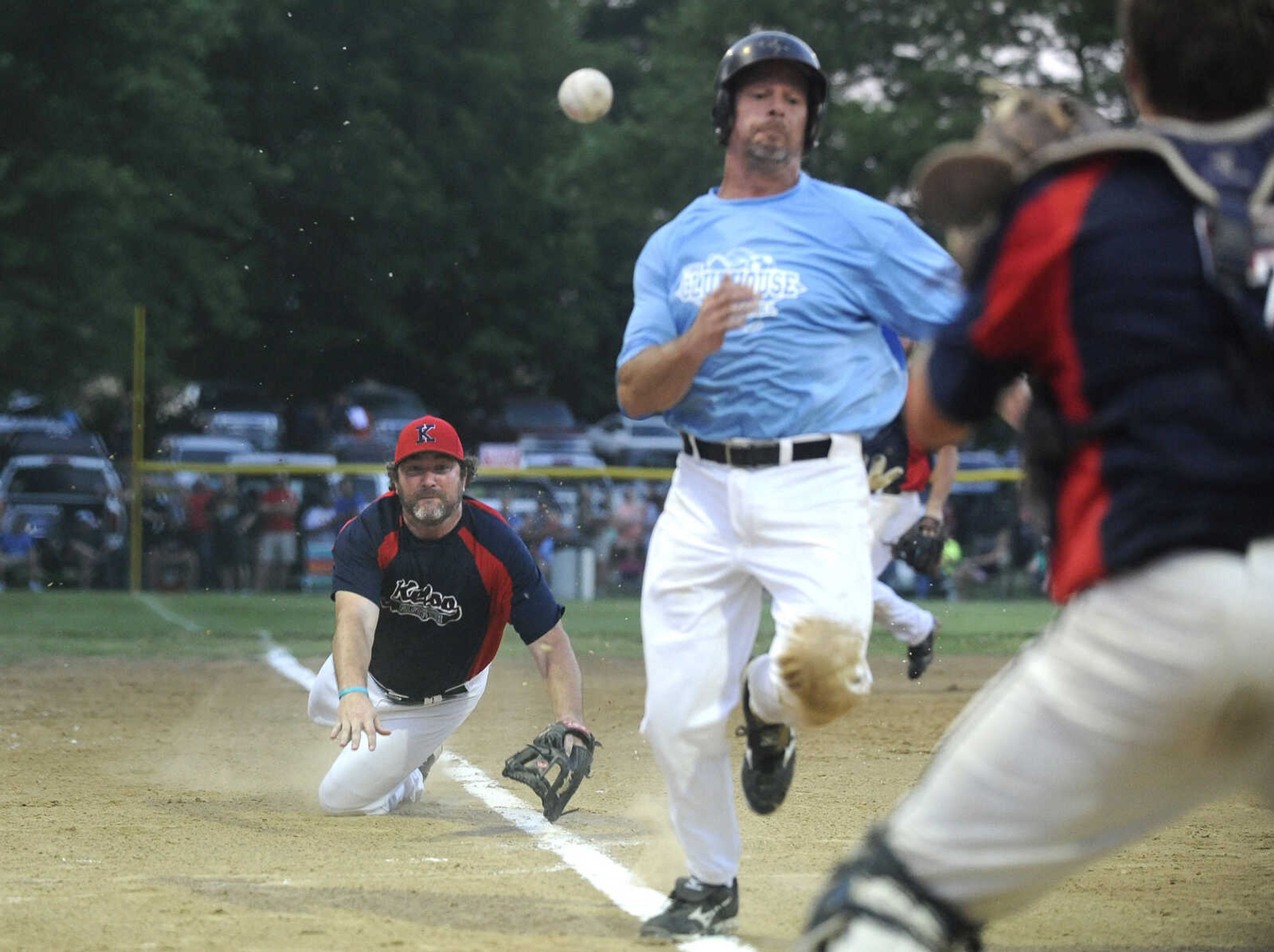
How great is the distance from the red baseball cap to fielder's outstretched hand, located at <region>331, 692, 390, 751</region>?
3.52ft

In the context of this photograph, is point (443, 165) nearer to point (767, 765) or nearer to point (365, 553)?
point (365, 553)

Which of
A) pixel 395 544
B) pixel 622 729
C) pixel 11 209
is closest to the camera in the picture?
pixel 395 544

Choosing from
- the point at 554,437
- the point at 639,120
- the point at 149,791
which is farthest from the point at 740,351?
the point at 639,120

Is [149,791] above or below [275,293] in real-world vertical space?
below

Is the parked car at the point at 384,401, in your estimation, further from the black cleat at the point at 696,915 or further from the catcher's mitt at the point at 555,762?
the black cleat at the point at 696,915

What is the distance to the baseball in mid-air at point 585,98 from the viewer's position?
13.9 m

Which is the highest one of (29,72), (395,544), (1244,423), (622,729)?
(29,72)

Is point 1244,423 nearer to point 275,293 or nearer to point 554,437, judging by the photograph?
point 554,437

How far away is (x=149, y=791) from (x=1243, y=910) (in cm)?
465

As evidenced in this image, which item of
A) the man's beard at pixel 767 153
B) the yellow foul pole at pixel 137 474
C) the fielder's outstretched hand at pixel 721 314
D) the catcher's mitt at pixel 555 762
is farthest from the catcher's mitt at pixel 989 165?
the yellow foul pole at pixel 137 474

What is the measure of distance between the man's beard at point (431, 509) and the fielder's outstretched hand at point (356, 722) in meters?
0.90

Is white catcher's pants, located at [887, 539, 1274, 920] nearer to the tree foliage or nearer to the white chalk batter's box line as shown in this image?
the white chalk batter's box line

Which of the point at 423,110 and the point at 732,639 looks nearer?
the point at 732,639

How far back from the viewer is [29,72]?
23.9 meters
